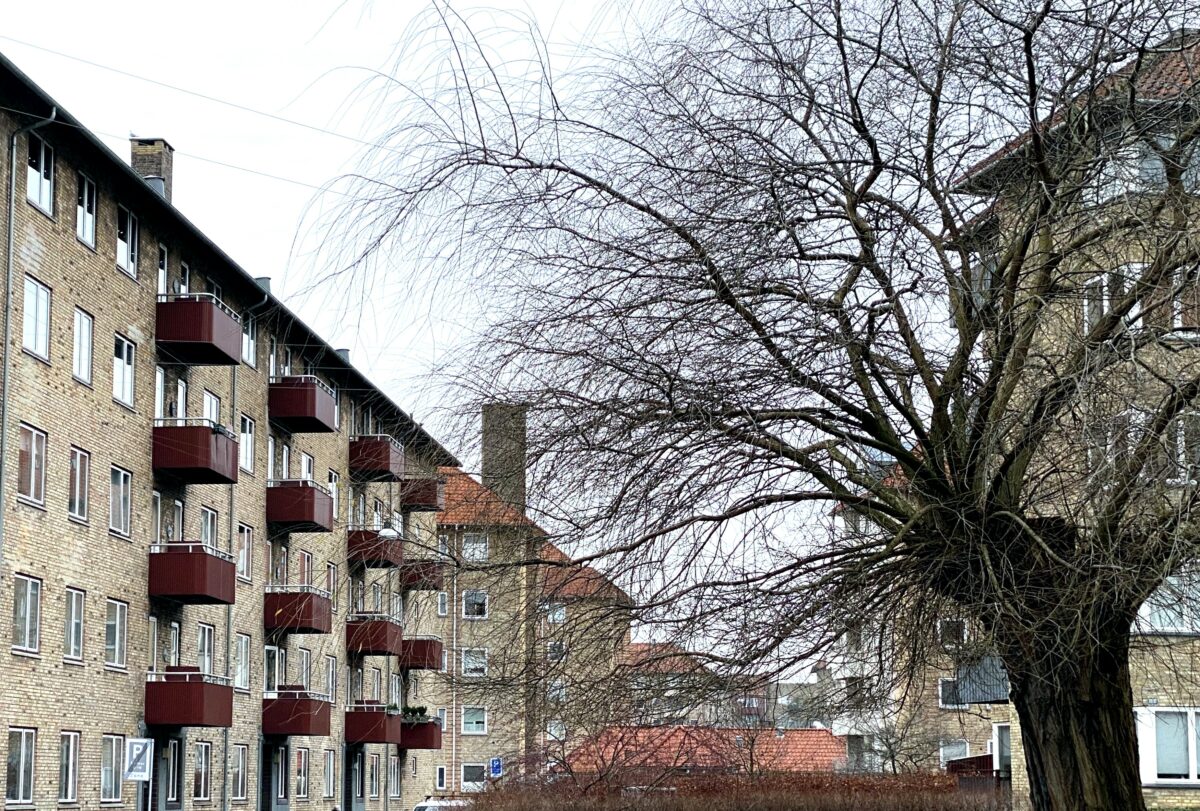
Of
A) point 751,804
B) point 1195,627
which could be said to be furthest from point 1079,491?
point 751,804

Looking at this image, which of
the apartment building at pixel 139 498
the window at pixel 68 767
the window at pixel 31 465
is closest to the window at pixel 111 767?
the apartment building at pixel 139 498

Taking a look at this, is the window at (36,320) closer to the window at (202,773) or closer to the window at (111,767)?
the window at (111,767)

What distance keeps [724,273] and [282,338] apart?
261cm

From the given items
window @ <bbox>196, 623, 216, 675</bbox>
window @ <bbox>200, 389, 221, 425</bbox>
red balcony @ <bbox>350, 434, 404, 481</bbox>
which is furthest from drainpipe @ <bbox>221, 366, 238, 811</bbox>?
red balcony @ <bbox>350, 434, 404, 481</bbox>

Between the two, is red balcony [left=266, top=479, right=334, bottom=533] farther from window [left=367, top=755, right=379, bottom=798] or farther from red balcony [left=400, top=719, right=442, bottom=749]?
window [left=367, top=755, right=379, bottom=798]

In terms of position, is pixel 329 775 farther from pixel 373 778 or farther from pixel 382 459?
pixel 382 459

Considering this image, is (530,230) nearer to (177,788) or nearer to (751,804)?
(751,804)

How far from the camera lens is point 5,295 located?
95.1ft

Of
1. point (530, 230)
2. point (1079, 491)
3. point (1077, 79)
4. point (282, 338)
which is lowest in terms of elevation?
point (1079, 491)

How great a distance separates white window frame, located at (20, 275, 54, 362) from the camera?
30.0 m

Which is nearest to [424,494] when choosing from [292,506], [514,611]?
[514,611]

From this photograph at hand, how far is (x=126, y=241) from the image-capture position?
116 ft

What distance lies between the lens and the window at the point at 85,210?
32.7 m

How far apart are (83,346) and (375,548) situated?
25287mm
